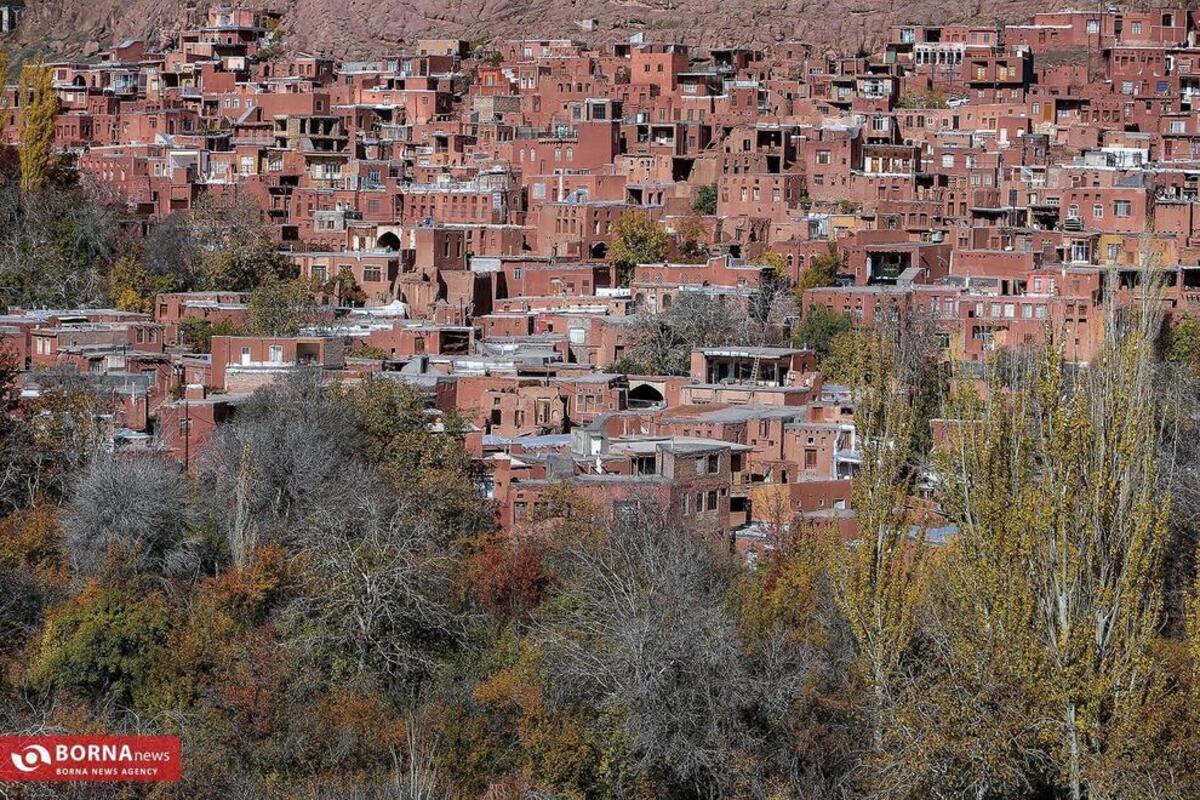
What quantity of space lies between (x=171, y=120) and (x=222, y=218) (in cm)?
986

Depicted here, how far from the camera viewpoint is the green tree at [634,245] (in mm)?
42594

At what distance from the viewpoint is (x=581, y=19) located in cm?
6284

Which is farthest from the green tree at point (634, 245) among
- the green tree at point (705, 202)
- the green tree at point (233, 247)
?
the green tree at point (233, 247)

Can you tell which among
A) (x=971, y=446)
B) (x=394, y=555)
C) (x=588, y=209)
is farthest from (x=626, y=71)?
(x=971, y=446)

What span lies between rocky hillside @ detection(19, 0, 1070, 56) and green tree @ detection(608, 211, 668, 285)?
1629 centimetres

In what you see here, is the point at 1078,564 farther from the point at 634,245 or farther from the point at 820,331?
the point at 634,245

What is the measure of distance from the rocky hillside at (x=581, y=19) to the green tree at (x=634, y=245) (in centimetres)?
1629

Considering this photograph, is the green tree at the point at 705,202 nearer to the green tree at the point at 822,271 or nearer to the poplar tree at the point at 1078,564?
the green tree at the point at 822,271

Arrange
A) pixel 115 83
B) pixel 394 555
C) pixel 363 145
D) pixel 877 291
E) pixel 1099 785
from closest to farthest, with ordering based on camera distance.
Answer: pixel 1099 785 < pixel 394 555 < pixel 877 291 < pixel 363 145 < pixel 115 83

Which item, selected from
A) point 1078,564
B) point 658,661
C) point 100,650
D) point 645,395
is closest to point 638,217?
point 645,395

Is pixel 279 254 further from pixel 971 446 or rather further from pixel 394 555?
pixel 971 446

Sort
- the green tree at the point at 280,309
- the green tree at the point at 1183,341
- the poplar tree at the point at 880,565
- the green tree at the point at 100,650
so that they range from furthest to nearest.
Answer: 1. the green tree at the point at 280,309
2. the green tree at the point at 1183,341
3. the green tree at the point at 100,650
4. the poplar tree at the point at 880,565

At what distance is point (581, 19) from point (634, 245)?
68.8 feet

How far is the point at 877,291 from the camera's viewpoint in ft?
126
